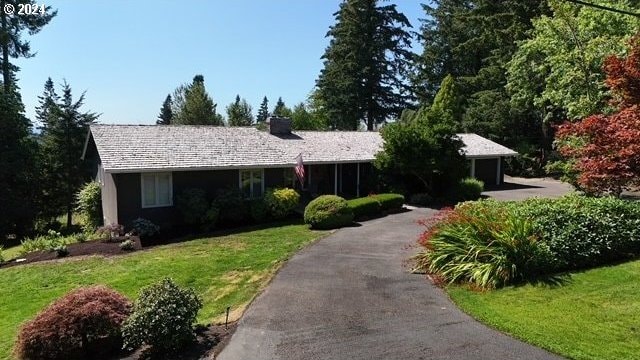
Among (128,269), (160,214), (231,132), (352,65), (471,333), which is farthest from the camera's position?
(352,65)

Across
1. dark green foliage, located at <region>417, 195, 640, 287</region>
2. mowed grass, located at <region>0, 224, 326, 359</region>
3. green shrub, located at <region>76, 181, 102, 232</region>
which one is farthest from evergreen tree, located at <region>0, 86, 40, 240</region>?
dark green foliage, located at <region>417, 195, 640, 287</region>

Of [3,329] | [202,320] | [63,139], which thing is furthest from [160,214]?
[63,139]

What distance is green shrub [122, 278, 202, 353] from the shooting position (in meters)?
7.03

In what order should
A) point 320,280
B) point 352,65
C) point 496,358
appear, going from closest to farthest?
point 496,358
point 320,280
point 352,65

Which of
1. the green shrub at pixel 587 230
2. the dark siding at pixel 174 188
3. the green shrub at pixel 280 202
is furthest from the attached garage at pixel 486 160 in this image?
the green shrub at pixel 587 230

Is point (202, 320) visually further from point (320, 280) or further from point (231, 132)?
point (231, 132)

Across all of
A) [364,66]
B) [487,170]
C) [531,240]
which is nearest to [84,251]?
[531,240]

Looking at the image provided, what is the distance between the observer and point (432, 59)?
48.7m

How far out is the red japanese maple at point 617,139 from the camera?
1230cm

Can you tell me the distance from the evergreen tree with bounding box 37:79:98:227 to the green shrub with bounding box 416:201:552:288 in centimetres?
2598

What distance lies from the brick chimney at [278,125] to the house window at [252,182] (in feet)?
20.2

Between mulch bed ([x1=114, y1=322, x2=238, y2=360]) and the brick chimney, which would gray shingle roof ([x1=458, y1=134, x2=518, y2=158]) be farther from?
mulch bed ([x1=114, y1=322, x2=238, y2=360])

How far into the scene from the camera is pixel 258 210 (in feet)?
68.3

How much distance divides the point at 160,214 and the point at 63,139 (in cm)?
1471
